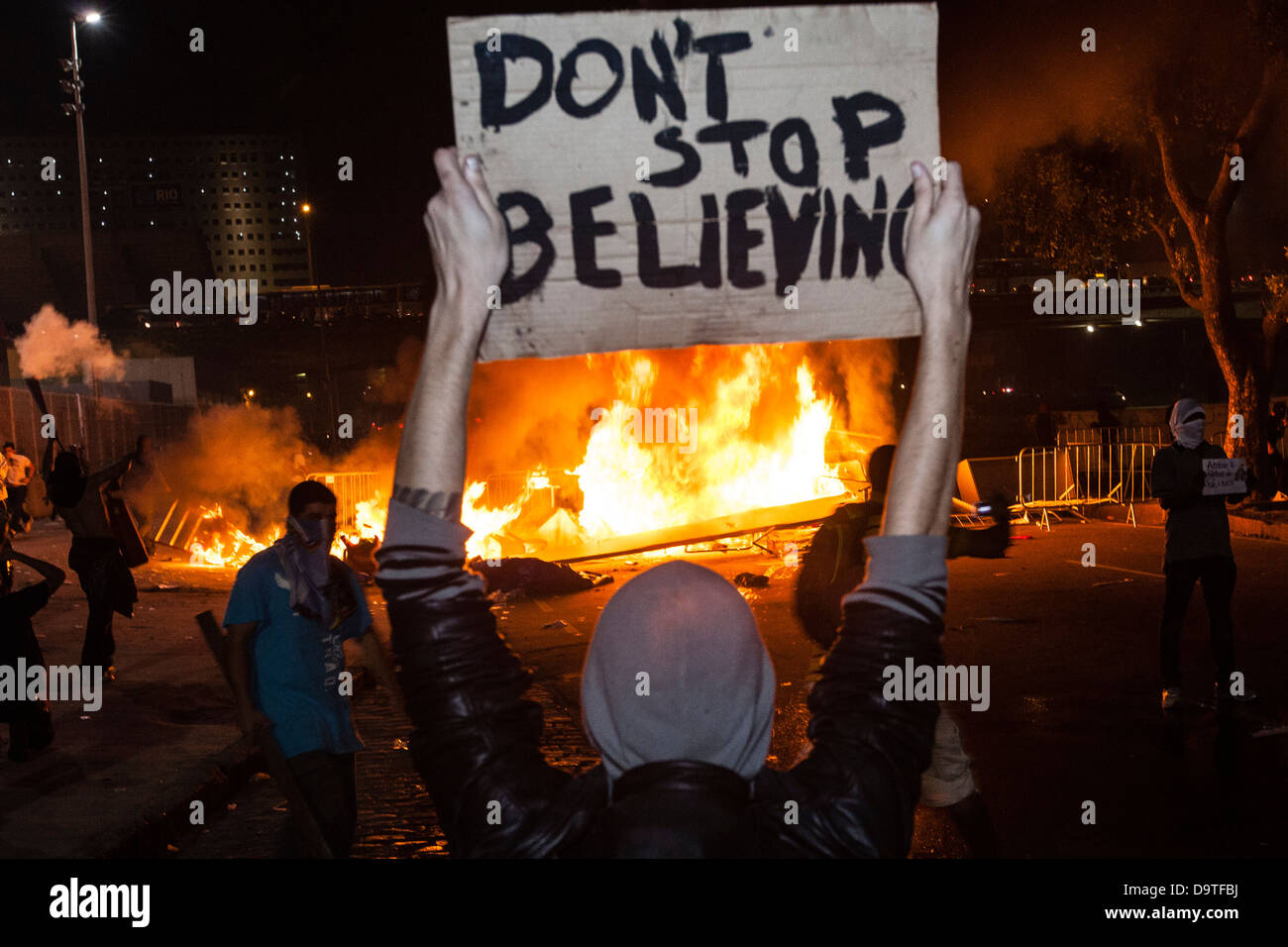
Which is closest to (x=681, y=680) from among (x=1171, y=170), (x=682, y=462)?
(x=1171, y=170)

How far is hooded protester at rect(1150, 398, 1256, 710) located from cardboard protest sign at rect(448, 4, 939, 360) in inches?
242

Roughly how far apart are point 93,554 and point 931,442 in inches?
368

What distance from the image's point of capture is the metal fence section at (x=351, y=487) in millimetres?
21656

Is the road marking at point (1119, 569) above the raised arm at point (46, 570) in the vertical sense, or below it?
below

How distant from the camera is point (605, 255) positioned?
2.23 meters

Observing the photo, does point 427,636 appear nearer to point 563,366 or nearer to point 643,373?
point 643,373

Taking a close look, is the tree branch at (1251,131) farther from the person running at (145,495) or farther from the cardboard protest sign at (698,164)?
the cardboard protest sign at (698,164)

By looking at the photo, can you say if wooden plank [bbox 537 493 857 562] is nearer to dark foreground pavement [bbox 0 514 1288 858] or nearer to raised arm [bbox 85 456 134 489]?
dark foreground pavement [bbox 0 514 1288 858]

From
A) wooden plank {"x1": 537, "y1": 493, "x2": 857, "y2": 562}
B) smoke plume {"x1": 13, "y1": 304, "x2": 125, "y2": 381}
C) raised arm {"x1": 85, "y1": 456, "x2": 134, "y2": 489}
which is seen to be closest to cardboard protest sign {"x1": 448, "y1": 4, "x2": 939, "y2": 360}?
raised arm {"x1": 85, "y1": 456, "x2": 134, "y2": 489}

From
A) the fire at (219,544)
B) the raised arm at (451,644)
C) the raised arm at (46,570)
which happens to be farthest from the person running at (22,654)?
the fire at (219,544)

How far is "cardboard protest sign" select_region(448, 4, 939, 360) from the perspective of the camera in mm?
2168

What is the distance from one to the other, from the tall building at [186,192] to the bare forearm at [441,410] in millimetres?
123443

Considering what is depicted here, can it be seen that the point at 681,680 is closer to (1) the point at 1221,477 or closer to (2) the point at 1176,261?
(1) the point at 1221,477
